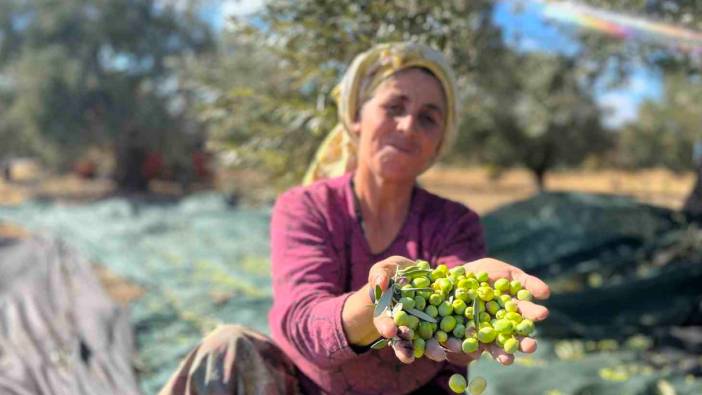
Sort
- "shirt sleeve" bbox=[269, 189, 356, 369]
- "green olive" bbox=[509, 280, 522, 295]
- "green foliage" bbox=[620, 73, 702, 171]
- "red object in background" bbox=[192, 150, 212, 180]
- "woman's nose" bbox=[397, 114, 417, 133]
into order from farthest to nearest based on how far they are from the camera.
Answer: "green foliage" bbox=[620, 73, 702, 171], "red object in background" bbox=[192, 150, 212, 180], "woman's nose" bbox=[397, 114, 417, 133], "shirt sleeve" bbox=[269, 189, 356, 369], "green olive" bbox=[509, 280, 522, 295]

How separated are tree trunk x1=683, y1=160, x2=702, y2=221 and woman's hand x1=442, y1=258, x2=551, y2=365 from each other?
4.14 meters

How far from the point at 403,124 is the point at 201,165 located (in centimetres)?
1996

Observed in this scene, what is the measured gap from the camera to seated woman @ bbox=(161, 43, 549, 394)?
2.10 metres

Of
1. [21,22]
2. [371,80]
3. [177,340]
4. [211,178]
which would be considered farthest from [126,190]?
[371,80]

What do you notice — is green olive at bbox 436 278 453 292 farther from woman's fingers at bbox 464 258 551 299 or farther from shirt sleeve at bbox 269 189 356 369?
shirt sleeve at bbox 269 189 356 369

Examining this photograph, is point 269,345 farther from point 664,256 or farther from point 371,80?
point 664,256

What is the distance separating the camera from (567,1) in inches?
175

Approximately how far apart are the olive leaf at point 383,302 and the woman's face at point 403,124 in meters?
0.74

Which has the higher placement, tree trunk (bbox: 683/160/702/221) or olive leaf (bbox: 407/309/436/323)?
olive leaf (bbox: 407/309/436/323)

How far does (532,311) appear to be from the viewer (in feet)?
5.38

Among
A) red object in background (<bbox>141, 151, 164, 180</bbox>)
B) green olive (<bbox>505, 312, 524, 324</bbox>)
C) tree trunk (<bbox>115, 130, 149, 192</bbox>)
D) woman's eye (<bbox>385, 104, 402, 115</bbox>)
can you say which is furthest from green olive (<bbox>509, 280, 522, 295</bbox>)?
red object in background (<bbox>141, 151, 164, 180</bbox>)

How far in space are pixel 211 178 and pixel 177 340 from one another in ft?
56.9

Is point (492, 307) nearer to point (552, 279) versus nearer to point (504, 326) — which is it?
point (504, 326)

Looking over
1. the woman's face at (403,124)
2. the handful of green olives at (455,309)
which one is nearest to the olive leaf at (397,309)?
the handful of green olives at (455,309)
